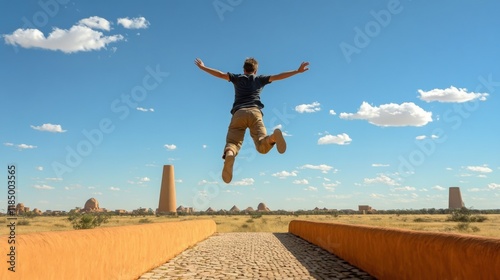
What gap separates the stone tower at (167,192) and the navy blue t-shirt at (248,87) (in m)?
106

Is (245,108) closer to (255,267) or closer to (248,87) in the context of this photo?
(248,87)

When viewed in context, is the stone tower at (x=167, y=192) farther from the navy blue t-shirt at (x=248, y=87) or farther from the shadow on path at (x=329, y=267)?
the navy blue t-shirt at (x=248, y=87)

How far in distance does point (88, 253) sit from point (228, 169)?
3.02 metres

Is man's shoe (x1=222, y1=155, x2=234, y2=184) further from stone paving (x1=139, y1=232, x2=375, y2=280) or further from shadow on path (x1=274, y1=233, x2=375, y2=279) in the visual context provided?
shadow on path (x1=274, y1=233, x2=375, y2=279)

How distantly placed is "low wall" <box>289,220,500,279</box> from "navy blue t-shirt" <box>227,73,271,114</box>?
351 centimetres

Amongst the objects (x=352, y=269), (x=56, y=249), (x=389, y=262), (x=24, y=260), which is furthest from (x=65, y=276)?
(x=352, y=269)

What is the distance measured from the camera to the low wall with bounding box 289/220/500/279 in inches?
188

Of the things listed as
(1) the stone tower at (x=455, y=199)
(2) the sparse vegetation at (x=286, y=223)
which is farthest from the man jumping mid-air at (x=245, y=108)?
(1) the stone tower at (x=455, y=199)

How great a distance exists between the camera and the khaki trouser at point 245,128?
8.58 m

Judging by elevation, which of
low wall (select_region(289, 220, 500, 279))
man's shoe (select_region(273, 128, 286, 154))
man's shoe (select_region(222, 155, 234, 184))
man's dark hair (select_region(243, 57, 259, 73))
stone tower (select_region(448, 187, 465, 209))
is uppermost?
man's dark hair (select_region(243, 57, 259, 73))

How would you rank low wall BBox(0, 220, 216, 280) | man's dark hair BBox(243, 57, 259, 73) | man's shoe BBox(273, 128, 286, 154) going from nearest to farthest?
low wall BBox(0, 220, 216, 280)
man's shoe BBox(273, 128, 286, 154)
man's dark hair BBox(243, 57, 259, 73)

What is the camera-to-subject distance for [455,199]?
596ft

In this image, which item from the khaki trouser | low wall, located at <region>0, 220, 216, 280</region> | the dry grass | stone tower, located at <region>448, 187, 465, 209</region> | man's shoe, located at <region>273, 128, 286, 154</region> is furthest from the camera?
stone tower, located at <region>448, 187, 465, 209</region>

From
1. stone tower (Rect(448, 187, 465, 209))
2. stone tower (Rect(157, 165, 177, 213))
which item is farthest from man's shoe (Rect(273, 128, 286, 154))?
stone tower (Rect(448, 187, 465, 209))
